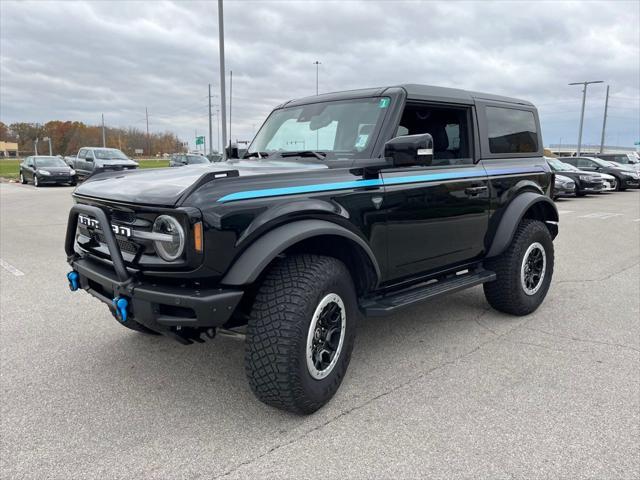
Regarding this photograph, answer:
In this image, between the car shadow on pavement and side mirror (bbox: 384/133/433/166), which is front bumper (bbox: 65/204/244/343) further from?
side mirror (bbox: 384/133/433/166)

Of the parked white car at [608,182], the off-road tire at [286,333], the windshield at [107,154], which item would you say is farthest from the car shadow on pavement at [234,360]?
the windshield at [107,154]

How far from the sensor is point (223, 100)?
619 inches

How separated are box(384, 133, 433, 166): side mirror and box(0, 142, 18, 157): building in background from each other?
12365cm

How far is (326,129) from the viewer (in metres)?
3.86

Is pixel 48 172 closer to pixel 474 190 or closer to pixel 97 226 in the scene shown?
pixel 97 226

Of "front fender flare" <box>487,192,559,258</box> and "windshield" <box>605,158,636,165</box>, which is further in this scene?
"windshield" <box>605,158,636,165</box>

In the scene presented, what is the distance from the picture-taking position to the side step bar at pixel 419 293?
10.8ft

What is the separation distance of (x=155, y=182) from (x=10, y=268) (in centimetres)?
465

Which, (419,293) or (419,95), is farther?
(419,95)

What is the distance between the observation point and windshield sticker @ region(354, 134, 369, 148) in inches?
140

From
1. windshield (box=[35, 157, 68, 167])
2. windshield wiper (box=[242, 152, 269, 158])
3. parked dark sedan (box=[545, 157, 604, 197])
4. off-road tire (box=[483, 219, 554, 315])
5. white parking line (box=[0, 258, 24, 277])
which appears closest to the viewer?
windshield wiper (box=[242, 152, 269, 158])

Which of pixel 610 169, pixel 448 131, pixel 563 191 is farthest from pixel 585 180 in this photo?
pixel 448 131

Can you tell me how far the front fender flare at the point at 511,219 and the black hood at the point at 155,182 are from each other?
72.9 inches

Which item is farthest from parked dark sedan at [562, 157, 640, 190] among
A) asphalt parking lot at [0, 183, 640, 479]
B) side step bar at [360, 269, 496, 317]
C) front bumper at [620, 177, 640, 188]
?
side step bar at [360, 269, 496, 317]
